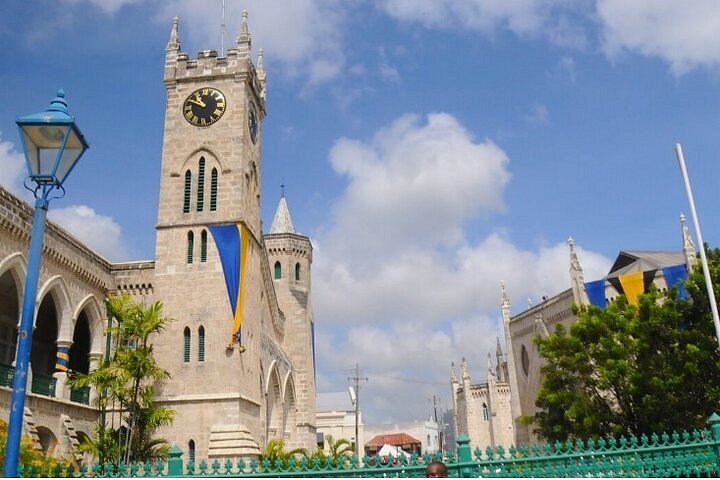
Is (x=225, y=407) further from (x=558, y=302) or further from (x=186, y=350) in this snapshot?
(x=558, y=302)

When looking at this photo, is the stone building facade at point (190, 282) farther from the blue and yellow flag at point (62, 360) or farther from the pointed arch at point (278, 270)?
the pointed arch at point (278, 270)

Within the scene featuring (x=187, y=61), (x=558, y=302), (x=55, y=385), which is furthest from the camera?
(x=558, y=302)

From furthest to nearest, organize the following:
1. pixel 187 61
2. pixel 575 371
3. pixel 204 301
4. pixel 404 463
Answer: pixel 187 61, pixel 204 301, pixel 575 371, pixel 404 463

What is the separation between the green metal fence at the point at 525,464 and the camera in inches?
328

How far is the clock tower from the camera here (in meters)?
23.6

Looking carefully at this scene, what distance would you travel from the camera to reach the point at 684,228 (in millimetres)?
35875

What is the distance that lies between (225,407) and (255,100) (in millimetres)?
14189

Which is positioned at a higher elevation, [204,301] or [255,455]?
[204,301]

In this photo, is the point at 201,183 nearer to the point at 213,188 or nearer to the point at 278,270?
the point at 213,188

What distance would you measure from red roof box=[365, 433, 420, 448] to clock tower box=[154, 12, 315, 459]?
212ft

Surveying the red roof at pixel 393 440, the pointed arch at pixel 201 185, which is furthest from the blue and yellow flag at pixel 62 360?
the red roof at pixel 393 440

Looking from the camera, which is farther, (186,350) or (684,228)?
(684,228)

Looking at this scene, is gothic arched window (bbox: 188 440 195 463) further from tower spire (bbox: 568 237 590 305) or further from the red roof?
the red roof

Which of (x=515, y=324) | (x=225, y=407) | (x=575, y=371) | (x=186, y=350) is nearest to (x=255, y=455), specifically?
(x=225, y=407)
